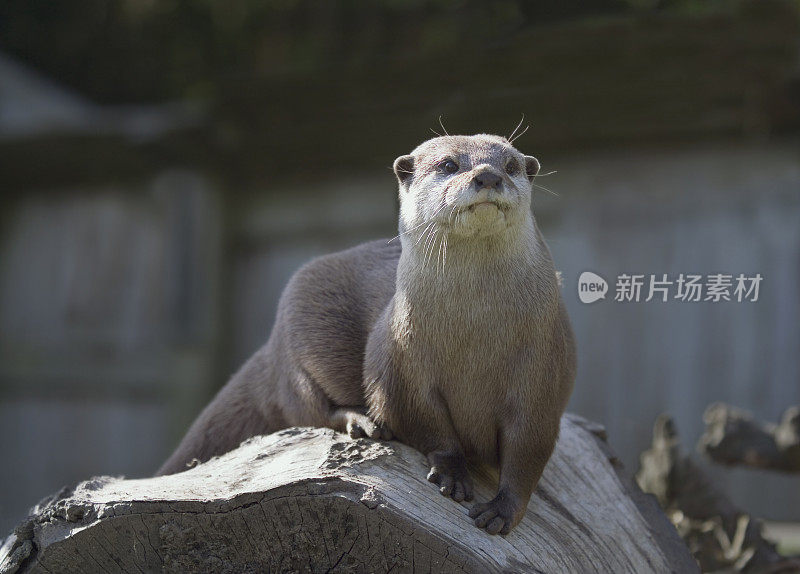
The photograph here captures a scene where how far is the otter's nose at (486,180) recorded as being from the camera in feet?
7.04

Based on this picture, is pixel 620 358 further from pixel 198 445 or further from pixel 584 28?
pixel 198 445

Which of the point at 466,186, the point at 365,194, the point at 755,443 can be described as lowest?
the point at 755,443

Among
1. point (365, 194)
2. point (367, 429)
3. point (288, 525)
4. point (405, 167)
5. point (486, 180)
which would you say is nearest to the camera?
point (288, 525)

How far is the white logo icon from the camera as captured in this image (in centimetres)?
432

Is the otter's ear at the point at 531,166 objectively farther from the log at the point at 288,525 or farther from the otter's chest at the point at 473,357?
the log at the point at 288,525

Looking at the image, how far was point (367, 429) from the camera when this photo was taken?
2.37m

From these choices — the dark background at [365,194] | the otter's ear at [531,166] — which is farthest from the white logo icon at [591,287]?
the otter's ear at [531,166]

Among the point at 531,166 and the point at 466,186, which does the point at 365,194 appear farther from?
the point at 466,186

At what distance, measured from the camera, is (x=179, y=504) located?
2.02 metres

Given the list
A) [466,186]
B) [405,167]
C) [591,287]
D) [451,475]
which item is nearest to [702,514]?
[591,287]

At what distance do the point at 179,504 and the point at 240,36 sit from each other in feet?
19.8

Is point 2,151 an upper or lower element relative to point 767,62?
lower

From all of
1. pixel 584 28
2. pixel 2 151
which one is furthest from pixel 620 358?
pixel 2 151

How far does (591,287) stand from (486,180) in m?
2.47
